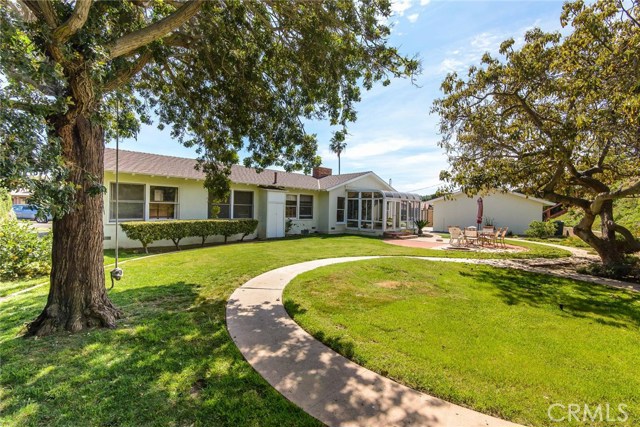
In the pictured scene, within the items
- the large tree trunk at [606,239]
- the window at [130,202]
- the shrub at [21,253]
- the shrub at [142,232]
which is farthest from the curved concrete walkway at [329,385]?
the large tree trunk at [606,239]

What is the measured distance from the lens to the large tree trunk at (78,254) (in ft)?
15.3

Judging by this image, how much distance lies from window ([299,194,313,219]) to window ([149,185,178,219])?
881 centimetres

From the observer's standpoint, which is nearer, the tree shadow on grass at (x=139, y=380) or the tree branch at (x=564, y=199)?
the tree shadow on grass at (x=139, y=380)

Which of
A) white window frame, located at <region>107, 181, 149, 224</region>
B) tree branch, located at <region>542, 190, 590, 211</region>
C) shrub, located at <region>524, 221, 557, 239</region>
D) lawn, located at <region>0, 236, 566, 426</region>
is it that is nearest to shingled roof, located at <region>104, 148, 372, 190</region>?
white window frame, located at <region>107, 181, 149, 224</region>

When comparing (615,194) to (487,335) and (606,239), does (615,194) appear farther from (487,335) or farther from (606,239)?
(487,335)

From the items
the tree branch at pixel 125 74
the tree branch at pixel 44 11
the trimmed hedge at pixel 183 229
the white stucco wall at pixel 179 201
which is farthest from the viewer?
the white stucco wall at pixel 179 201

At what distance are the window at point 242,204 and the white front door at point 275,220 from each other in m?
1.19

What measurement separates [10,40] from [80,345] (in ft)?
12.5

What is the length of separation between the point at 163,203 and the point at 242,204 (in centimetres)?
454

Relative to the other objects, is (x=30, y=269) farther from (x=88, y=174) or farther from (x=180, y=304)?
(x=88, y=174)

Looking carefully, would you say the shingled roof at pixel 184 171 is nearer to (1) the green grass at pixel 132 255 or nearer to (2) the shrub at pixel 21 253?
(1) the green grass at pixel 132 255

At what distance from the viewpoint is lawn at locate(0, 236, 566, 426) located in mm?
2887

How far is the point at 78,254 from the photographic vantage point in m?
4.80

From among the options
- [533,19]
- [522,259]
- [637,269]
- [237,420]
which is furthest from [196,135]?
[637,269]
